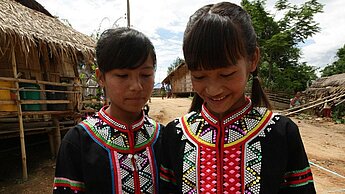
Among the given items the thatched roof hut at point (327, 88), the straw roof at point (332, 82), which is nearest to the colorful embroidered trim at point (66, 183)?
the thatched roof hut at point (327, 88)

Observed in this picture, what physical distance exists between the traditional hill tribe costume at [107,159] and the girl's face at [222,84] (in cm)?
51

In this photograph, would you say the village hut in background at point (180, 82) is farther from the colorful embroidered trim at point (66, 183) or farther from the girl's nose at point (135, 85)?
the colorful embroidered trim at point (66, 183)

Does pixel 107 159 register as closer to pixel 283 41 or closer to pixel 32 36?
pixel 32 36

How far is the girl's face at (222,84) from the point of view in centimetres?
101

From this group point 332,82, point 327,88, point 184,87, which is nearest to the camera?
point 327,88

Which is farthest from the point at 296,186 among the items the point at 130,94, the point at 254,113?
the point at 130,94

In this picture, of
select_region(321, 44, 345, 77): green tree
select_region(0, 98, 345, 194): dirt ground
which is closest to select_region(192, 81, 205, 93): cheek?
select_region(0, 98, 345, 194): dirt ground

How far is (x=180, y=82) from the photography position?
1056 inches

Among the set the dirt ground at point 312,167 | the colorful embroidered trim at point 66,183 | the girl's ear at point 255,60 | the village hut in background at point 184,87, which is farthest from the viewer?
the village hut in background at point 184,87

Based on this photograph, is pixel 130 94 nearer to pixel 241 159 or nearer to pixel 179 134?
pixel 179 134

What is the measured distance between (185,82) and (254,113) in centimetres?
2355

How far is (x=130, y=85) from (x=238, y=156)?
618 millimetres

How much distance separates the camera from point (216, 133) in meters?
1.16

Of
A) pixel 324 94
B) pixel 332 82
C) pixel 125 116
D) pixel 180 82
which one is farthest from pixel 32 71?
pixel 180 82
